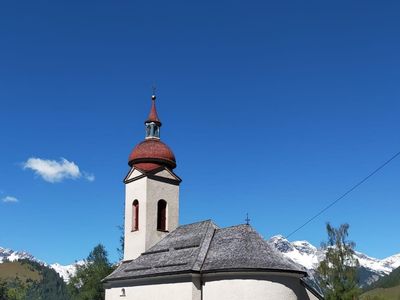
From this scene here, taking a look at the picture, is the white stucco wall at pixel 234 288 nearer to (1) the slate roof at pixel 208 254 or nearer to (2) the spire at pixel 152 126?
(1) the slate roof at pixel 208 254

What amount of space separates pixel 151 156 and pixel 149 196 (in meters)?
3.37

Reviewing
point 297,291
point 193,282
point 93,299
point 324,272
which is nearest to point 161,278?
point 193,282

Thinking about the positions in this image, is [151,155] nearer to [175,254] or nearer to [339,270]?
[175,254]

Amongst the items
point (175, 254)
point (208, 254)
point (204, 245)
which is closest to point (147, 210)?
point (175, 254)

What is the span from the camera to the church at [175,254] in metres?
31.6

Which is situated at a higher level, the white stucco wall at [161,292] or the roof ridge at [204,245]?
the roof ridge at [204,245]

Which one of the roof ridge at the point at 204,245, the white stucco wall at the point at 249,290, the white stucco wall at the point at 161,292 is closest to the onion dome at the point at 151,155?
the roof ridge at the point at 204,245

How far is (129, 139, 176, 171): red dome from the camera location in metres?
42.5

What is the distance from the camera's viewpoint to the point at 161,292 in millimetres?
34344

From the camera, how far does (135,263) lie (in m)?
38.8

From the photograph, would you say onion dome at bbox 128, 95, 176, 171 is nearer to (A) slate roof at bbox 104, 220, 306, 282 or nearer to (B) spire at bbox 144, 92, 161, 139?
(B) spire at bbox 144, 92, 161, 139

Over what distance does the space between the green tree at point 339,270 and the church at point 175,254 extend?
188 inches

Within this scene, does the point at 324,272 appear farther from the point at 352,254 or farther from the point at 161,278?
the point at 161,278

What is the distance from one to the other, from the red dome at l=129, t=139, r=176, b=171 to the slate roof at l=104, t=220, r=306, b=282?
5.99 meters
